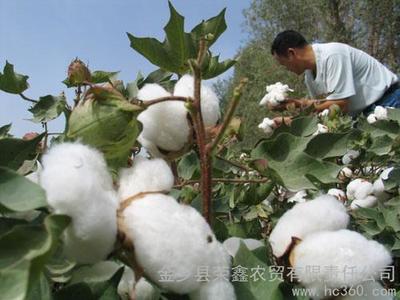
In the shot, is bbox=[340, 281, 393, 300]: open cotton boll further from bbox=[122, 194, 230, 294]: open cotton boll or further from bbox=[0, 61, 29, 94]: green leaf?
bbox=[0, 61, 29, 94]: green leaf

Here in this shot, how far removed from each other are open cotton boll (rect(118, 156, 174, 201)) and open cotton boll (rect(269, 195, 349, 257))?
97 mm

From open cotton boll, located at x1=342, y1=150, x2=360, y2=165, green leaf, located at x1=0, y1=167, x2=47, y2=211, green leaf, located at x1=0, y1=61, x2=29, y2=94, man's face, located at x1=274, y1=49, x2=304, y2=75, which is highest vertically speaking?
green leaf, located at x1=0, y1=61, x2=29, y2=94

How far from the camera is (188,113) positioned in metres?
0.48

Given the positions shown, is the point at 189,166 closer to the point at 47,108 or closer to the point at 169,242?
the point at 47,108

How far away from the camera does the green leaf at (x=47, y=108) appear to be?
0.85 metres

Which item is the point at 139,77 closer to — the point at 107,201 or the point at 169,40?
the point at 169,40

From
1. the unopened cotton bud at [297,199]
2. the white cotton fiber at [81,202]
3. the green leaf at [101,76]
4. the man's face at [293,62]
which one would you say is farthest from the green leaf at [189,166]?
the man's face at [293,62]

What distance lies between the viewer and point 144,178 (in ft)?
1.32

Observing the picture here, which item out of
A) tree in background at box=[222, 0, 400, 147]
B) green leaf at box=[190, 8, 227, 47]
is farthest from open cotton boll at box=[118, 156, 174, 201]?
tree in background at box=[222, 0, 400, 147]

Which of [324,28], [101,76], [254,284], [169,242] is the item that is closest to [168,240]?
[169,242]

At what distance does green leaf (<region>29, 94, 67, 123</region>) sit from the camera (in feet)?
2.77

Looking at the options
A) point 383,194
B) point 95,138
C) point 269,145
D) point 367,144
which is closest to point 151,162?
point 95,138

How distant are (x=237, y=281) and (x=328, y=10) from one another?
493 inches

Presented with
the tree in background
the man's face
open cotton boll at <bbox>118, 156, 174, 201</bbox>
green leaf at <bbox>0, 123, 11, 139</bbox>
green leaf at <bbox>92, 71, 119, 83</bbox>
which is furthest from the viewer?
the tree in background
